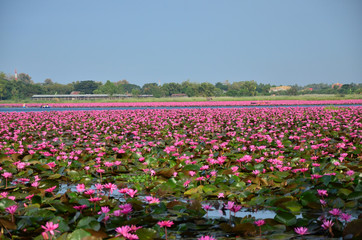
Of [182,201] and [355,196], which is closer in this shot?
[355,196]

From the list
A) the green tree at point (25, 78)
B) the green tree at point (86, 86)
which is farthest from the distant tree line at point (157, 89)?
the green tree at point (25, 78)

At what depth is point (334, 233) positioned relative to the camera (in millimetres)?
2646

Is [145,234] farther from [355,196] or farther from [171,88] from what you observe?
[171,88]

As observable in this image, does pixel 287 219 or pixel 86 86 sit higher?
pixel 86 86

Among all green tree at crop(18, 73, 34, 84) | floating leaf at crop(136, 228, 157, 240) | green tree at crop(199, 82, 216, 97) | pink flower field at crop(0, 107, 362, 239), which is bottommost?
pink flower field at crop(0, 107, 362, 239)

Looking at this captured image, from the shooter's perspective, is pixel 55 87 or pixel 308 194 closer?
pixel 308 194

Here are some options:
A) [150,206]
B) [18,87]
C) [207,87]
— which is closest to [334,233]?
[150,206]

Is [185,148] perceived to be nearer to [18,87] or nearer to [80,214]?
[80,214]

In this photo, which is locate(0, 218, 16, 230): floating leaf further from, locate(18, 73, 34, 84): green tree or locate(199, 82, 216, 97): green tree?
locate(18, 73, 34, 84): green tree

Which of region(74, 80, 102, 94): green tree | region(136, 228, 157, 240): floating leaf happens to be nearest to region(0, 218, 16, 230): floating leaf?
region(136, 228, 157, 240): floating leaf

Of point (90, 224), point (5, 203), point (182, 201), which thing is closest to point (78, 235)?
point (90, 224)

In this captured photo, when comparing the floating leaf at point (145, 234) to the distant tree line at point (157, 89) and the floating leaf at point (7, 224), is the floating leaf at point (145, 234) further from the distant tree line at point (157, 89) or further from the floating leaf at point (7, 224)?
the distant tree line at point (157, 89)

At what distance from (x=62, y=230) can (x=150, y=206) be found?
3.46 feet

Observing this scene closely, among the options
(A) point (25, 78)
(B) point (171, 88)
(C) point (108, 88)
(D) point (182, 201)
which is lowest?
(D) point (182, 201)
